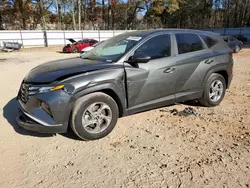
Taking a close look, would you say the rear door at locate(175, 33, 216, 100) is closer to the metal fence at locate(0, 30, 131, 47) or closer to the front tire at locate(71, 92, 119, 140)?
the front tire at locate(71, 92, 119, 140)

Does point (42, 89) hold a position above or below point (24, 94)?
above

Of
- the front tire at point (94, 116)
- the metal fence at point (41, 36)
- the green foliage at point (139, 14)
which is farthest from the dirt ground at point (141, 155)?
the green foliage at point (139, 14)

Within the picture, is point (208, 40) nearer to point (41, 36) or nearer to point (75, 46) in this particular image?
point (75, 46)

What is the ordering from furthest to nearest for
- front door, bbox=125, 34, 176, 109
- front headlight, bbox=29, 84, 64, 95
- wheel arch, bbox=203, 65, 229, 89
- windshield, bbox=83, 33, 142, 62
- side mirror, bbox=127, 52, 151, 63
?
wheel arch, bbox=203, 65, 229, 89 < windshield, bbox=83, 33, 142, 62 < front door, bbox=125, 34, 176, 109 < side mirror, bbox=127, 52, 151, 63 < front headlight, bbox=29, 84, 64, 95

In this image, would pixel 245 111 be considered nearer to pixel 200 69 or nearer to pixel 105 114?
pixel 200 69

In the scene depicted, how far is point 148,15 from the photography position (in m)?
46.1

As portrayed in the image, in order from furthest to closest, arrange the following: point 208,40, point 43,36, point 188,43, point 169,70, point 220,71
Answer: point 43,36 → point 220,71 → point 208,40 → point 188,43 → point 169,70

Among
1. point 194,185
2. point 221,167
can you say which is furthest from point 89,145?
point 221,167

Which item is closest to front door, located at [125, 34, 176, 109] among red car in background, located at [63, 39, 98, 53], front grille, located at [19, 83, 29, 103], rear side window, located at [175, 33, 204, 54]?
rear side window, located at [175, 33, 204, 54]

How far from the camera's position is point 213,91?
4.87 metres

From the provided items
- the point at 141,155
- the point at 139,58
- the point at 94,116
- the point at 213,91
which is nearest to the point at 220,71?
the point at 213,91

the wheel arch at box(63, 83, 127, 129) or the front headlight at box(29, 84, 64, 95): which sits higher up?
the front headlight at box(29, 84, 64, 95)

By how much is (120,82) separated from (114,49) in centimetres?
83

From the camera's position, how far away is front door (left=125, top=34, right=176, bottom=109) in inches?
146
